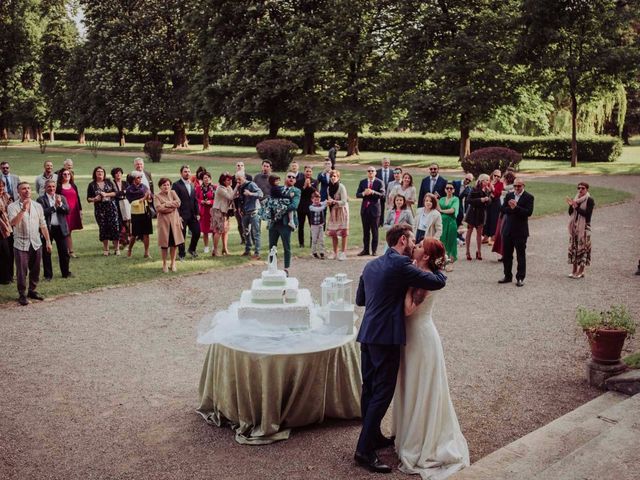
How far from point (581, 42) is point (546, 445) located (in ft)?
112

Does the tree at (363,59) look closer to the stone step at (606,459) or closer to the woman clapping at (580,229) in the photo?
the woman clapping at (580,229)

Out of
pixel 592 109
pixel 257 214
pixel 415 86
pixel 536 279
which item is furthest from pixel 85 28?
pixel 536 279

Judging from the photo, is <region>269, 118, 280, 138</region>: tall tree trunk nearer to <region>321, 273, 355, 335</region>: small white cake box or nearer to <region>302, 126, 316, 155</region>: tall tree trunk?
<region>302, 126, 316, 155</region>: tall tree trunk

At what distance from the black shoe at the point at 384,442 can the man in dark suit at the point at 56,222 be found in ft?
30.5

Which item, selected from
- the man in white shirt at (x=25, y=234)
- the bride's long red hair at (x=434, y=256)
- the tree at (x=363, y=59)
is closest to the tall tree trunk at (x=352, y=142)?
the tree at (x=363, y=59)

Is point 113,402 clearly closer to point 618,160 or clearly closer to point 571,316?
point 571,316

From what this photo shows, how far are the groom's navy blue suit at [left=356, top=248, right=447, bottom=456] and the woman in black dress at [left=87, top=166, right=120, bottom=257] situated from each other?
1071cm

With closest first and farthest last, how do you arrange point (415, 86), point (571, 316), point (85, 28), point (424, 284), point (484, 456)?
point (424, 284) < point (484, 456) < point (571, 316) < point (415, 86) < point (85, 28)

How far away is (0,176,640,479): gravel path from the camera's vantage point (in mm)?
6379

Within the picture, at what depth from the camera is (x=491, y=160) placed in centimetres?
3020

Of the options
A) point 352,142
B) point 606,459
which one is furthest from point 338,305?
point 352,142

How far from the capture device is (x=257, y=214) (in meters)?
15.6

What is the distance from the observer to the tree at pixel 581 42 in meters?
34.8

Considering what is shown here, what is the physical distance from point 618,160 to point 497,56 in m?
11.8
